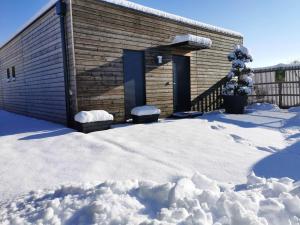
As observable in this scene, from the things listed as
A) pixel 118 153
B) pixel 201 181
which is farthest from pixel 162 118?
pixel 201 181

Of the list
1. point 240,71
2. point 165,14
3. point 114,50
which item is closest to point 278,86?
point 240,71

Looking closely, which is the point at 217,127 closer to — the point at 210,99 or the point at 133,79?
the point at 133,79

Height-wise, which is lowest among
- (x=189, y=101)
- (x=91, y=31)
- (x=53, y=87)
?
(x=189, y=101)

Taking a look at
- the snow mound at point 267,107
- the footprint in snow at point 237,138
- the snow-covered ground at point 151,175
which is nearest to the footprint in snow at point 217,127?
the snow-covered ground at point 151,175

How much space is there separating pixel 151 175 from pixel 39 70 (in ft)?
19.4

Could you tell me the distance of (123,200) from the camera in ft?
7.48

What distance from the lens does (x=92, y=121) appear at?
17.6 ft

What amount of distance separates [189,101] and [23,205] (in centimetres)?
700

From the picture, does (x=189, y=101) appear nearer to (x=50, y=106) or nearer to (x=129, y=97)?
(x=129, y=97)

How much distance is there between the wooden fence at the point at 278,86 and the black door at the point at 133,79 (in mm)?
6337

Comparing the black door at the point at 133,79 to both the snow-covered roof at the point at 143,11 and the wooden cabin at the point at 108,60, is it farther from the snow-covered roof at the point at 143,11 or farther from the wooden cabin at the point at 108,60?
the snow-covered roof at the point at 143,11

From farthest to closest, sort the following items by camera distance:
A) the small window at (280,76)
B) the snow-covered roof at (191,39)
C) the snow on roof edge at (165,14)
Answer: the small window at (280,76) → the snow-covered roof at (191,39) → the snow on roof edge at (165,14)

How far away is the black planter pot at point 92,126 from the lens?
208 inches

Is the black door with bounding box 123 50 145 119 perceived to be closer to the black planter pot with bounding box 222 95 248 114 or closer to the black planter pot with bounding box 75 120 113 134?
the black planter pot with bounding box 75 120 113 134
